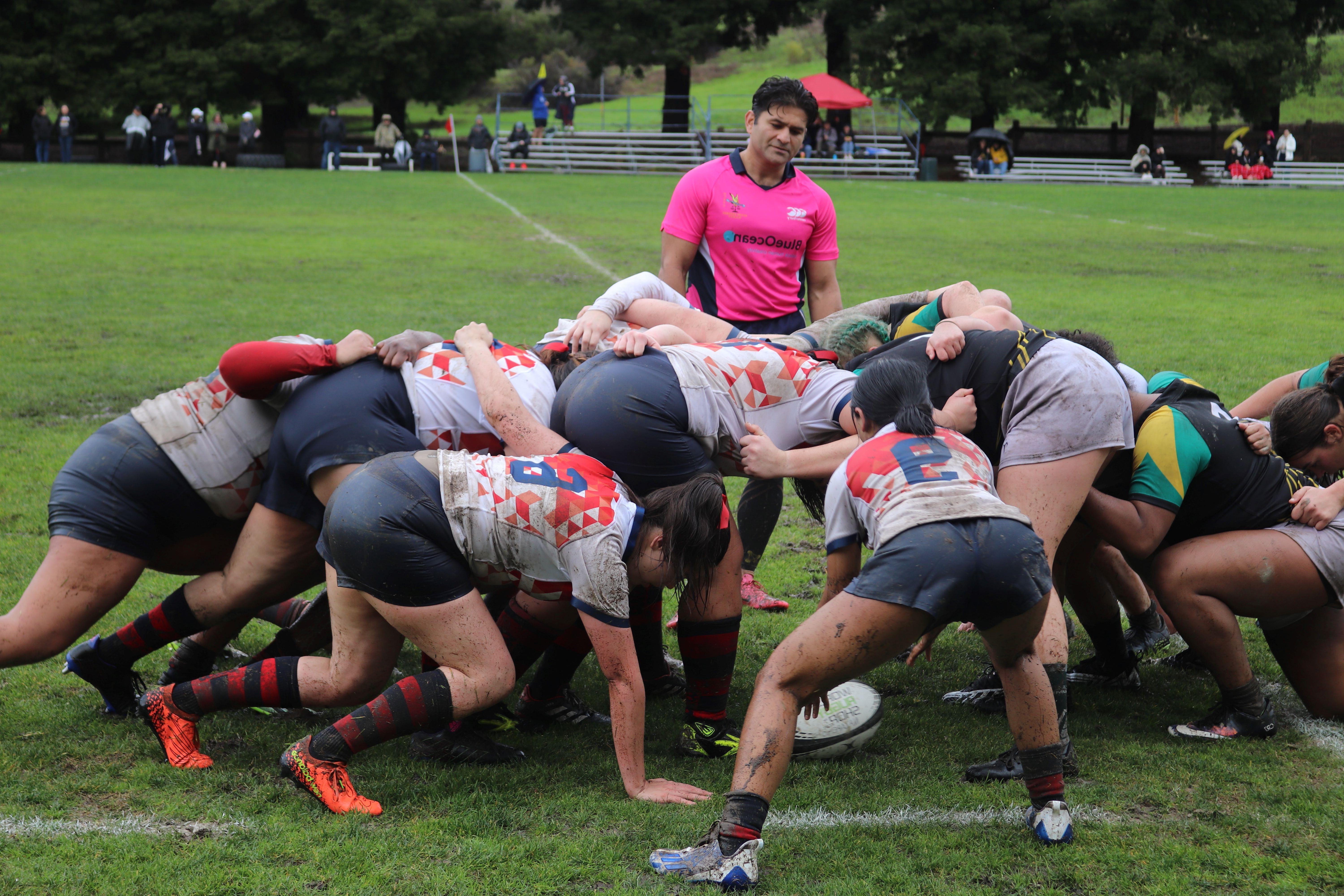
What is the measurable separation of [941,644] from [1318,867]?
6.42 ft

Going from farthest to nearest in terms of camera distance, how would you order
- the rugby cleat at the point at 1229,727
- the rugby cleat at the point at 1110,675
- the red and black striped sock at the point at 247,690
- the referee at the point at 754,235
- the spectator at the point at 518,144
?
the spectator at the point at 518,144
the referee at the point at 754,235
the rugby cleat at the point at 1110,675
the rugby cleat at the point at 1229,727
the red and black striped sock at the point at 247,690

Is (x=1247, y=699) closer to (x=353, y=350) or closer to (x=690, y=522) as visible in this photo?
(x=690, y=522)

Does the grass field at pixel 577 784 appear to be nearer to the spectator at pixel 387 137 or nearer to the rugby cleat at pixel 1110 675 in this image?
the rugby cleat at pixel 1110 675

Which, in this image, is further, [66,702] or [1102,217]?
[1102,217]

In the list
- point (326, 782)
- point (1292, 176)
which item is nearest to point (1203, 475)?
point (326, 782)

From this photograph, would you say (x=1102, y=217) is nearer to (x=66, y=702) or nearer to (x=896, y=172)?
(x=896, y=172)

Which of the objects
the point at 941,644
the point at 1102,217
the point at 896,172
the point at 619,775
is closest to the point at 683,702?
the point at 619,775

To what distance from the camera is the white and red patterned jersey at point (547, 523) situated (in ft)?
10.9

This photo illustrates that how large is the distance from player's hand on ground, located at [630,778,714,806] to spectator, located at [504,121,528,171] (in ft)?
111

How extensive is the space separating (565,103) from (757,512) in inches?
1368

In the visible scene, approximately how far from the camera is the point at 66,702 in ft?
13.7

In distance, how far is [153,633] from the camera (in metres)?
4.07

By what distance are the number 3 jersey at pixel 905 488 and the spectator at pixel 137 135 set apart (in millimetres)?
36483

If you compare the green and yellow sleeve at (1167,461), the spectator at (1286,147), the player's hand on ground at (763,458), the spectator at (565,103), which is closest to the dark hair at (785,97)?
the player's hand on ground at (763,458)
